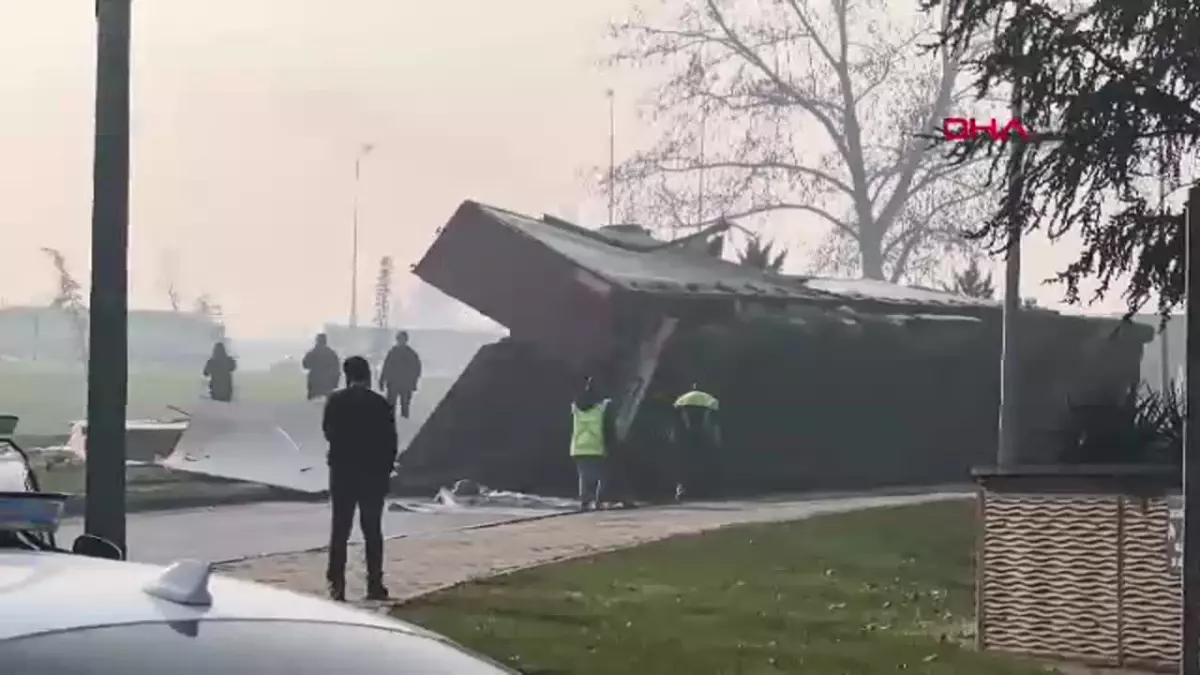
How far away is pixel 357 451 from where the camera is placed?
13.3 m

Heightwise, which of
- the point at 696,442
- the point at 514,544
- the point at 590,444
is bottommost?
the point at 514,544

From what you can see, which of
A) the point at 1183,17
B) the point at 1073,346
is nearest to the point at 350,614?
the point at 1183,17

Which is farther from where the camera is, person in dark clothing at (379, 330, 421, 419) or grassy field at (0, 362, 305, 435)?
person in dark clothing at (379, 330, 421, 419)

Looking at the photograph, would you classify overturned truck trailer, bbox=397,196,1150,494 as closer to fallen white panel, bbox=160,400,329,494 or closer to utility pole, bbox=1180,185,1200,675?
fallen white panel, bbox=160,400,329,494

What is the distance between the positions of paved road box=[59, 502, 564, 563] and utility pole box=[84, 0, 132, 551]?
311 inches

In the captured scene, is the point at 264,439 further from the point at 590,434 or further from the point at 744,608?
the point at 744,608

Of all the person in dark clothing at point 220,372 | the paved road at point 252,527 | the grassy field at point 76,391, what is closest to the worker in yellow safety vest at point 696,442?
the paved road at point 252,527

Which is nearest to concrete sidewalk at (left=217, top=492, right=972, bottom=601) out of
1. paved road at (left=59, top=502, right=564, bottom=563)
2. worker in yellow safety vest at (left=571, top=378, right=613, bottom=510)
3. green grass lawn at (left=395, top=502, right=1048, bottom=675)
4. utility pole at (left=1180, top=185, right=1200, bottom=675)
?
green grass lawn at (left=395, top=502, right=1048, bottom=675)

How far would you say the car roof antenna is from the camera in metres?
3.64

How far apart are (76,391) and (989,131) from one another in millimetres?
16795

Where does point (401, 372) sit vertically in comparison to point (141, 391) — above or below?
above

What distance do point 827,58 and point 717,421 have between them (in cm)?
1553

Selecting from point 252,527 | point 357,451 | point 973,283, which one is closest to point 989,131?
point 357,451

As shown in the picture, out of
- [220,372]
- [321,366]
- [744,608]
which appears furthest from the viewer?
[220,372]
